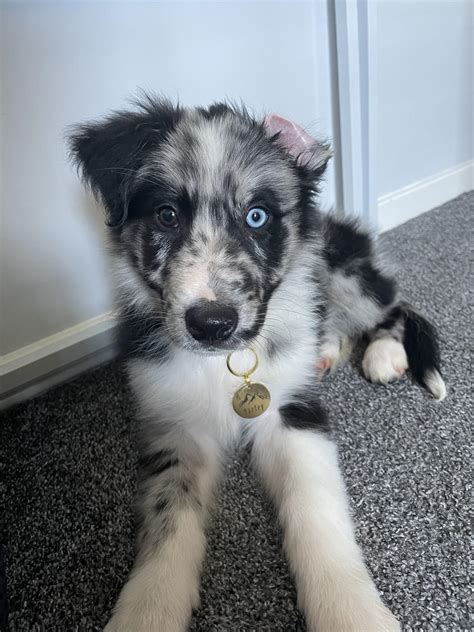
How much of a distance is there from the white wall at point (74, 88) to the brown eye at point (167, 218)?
73 cm

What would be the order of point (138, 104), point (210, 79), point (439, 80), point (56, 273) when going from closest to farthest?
1. point (138, 104)
2. point (56, 273)
3. point (210, 79)
4. point (439, 80)

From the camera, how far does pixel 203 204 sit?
133 centimetres

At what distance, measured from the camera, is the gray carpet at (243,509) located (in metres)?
1.20

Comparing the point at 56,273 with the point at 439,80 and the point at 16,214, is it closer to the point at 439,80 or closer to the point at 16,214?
the point at 16,214

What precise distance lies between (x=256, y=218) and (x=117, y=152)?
1.27 ft

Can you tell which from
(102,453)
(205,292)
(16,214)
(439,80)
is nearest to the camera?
(205,292)

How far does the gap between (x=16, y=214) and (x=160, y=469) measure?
3.35ft

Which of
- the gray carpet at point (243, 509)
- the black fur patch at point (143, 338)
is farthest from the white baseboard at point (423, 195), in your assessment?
the black fur patch at point (143, 338)

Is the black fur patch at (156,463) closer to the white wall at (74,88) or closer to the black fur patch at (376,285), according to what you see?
the white wall at (74,88)

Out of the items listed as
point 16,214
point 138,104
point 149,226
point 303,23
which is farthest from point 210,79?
point 149,226

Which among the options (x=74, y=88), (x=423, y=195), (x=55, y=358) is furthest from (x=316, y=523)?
(x=423, y=195)

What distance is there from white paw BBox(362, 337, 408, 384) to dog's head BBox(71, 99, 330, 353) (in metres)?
0.58

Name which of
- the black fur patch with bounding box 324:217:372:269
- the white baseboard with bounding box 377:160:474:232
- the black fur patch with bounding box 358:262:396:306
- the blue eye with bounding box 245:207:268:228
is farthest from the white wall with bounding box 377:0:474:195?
the blue eye with bounding box 245:207:268:228

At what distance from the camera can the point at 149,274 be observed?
142cm
